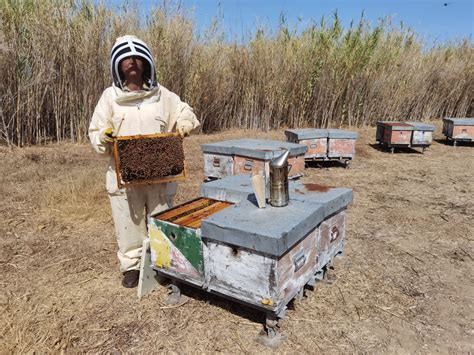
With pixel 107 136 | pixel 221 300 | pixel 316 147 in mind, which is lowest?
pixel 221 300

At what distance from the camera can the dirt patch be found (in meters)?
2.24

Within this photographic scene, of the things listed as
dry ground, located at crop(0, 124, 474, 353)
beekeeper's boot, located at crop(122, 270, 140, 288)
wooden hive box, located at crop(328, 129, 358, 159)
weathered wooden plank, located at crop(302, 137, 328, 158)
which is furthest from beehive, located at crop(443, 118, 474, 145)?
beekeeper's boot, located at crop(122, 270, 140, 288)

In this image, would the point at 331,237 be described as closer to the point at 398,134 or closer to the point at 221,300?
the point at 221,300

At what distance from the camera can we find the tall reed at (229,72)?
6090 millimetres

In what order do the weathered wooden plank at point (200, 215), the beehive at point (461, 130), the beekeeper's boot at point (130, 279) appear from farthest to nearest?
the beehive at point (461, 130), the beekeeper's boot at point (130, 279), the weathered wooden plank at point (200, 215)

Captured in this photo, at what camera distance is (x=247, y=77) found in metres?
8.24

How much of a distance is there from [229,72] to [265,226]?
6.88m

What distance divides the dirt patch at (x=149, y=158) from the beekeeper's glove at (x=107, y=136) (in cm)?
6

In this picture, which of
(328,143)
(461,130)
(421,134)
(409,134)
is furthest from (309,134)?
(461,130)

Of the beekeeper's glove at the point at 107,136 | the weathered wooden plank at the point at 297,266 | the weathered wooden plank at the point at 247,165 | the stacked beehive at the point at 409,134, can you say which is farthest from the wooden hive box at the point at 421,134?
the beekeeper's glove at the point at 107,136

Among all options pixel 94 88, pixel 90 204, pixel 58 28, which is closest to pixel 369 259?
pixel 90 204

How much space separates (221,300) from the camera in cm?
246

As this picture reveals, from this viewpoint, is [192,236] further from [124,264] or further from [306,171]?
[306,171]

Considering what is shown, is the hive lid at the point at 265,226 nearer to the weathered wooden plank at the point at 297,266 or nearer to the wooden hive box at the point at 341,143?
the weathered wooden plank at the point at 297,266
